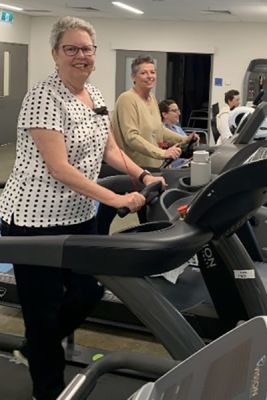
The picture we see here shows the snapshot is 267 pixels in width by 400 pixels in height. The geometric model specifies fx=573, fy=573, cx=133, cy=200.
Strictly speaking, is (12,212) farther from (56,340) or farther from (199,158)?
(199,158)

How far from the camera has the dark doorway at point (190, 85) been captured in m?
12.5

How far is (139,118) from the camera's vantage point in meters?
3.57

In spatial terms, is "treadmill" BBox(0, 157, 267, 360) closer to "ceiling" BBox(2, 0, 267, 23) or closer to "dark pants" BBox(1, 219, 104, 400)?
"dark pants" BBox(1, 219, 104, 400)

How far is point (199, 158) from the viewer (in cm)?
250

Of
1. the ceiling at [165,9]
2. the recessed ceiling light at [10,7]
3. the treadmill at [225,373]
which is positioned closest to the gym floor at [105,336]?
the treadmill at [225,373]

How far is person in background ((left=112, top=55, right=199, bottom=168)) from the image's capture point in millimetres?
3459

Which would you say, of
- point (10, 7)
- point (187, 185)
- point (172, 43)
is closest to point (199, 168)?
point (187, 185)

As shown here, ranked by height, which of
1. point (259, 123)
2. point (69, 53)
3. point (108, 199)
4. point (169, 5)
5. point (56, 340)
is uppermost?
point (169, 5)

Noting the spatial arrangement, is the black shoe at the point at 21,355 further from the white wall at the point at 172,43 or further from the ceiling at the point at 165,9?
the white wall at the point at 172,43

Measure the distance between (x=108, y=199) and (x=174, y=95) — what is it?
11.1 meters

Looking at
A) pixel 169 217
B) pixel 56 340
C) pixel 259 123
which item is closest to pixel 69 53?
pixel 169 217

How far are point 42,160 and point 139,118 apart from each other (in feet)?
5.57

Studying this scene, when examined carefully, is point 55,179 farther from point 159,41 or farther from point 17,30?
point 17,30

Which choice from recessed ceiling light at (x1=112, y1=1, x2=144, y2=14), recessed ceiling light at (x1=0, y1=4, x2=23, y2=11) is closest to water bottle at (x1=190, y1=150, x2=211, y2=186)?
recessed ceiling light at (x1=112, y1=1, x2=144, y2=14)
